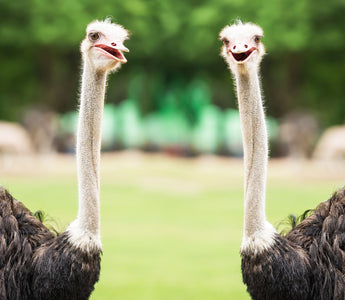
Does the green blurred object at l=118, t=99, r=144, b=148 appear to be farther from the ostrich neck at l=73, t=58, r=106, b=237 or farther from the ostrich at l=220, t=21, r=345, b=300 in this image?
the ostrich at l=220, t=21, r=345, b=300

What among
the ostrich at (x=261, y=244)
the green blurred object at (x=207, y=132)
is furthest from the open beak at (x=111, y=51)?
the green blurred object at (x=207, y=132)

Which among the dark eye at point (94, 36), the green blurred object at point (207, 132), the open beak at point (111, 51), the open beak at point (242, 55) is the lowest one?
the open beak at point (242, 55)

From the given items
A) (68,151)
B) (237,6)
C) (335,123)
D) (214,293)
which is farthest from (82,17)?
(214,293)

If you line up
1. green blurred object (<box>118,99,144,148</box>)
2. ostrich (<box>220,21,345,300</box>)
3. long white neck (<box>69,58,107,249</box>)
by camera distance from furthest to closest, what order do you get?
1. green blurred object (<box>118,99,144,148</box>)
2. long white neck (<box>69,58,107,249</box>)
3. ostrich (<box>220,21,345,300</box>)

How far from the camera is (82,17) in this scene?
1822cm

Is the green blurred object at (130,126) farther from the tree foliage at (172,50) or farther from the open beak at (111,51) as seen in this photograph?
the open beak at (111,51)

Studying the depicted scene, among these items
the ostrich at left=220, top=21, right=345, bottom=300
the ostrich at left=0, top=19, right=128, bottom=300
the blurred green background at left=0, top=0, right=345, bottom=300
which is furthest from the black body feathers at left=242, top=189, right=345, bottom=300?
the blurred green background at left=0, top=0, right=345, bottom=300

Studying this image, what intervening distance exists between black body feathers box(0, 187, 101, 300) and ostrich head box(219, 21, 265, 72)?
1.15m

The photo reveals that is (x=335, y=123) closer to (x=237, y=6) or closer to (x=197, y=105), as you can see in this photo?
(x=197, y=105)

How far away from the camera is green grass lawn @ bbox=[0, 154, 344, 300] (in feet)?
25.2

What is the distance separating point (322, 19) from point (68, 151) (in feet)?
24.9

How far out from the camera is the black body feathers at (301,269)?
12.4ft

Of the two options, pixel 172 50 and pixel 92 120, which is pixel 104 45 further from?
pixel 172 50

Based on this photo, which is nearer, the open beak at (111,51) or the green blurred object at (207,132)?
the open beak at (111,51)
